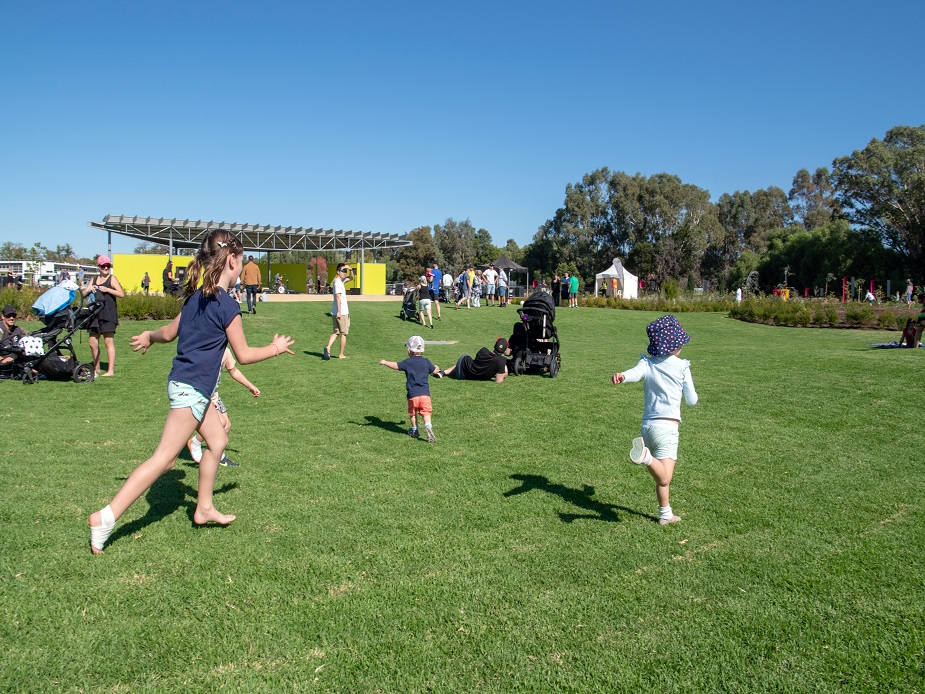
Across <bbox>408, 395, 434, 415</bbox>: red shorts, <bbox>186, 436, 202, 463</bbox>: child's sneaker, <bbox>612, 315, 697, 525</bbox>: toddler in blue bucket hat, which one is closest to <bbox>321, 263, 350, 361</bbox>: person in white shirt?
<bbox>408, 395, 434, 415</bbox>: red shorts

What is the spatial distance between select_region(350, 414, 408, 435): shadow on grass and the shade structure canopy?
3060 centimetres

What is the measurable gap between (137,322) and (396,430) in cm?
1538

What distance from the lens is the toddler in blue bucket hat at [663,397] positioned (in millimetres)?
5250

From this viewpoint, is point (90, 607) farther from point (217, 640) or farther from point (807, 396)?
point (807, 396)

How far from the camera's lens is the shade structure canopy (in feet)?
129

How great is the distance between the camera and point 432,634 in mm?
3588

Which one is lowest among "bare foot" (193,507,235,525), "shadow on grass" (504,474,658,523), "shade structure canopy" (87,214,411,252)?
"shadow on grass" (504,474,658,523)

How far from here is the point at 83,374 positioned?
40.1ft

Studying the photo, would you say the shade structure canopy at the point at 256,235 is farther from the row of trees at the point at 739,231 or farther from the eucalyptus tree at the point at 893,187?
the eucalyptus tree at the point at 893,187

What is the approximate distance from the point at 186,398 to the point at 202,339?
39cm

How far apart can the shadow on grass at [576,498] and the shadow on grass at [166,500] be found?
2.55 m

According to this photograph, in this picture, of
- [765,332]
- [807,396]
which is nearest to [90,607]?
[807,396]

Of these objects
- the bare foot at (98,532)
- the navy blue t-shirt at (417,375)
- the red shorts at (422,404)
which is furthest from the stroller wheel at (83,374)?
the bare foot at (98,532)

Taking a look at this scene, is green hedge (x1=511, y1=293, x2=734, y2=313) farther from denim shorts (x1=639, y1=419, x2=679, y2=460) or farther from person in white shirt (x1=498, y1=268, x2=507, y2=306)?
denim shorts (x1=639, y1=419, x2=679, y2=460)
